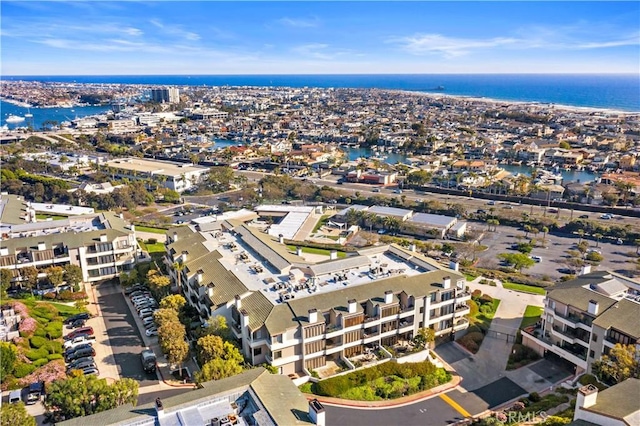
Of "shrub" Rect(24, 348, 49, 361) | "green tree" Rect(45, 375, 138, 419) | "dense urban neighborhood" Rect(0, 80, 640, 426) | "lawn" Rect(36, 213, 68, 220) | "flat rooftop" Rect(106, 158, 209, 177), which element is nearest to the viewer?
"green tree" Rect(45, 375, 138, 419)

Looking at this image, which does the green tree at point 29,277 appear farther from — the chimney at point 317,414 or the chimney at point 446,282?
the chimney at point 446,282

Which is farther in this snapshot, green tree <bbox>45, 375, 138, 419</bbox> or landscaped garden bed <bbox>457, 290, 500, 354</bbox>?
landscaped garden bed <bbox>457, 290, 500, 354</bbox>

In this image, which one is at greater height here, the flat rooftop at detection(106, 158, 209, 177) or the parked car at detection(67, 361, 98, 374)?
the flat rooftop at detection(106, 158, 209, 177)

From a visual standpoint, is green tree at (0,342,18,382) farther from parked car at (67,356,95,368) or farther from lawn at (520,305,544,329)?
lawn at (520,305,544,329)

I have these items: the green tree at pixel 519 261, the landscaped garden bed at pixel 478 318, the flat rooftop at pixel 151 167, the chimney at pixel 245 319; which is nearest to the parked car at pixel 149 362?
the chimney at pixel 245 319

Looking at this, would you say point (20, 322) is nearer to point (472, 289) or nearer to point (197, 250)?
point (197, 250)

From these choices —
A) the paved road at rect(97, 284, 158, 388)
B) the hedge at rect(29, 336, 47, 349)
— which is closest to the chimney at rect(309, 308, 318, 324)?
the paved road at rect(97, 284, 158, 388)
